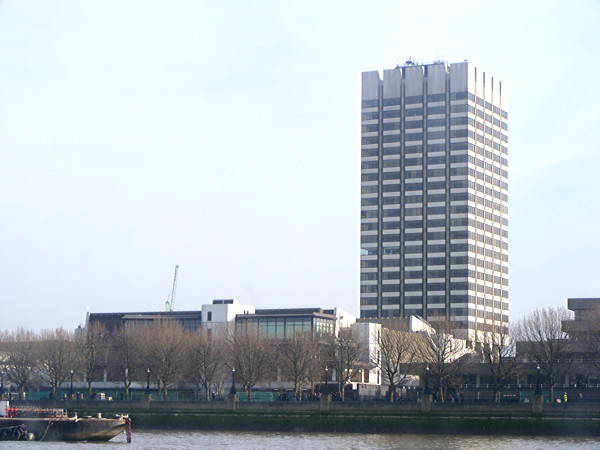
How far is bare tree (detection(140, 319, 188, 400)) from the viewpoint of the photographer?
13162 centimetres

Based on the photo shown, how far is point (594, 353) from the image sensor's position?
121375mm

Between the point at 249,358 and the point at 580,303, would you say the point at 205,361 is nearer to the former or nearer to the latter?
the point at 249,358

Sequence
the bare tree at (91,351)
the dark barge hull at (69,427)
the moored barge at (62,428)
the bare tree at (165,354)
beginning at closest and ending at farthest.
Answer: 1. the moored barge at (62,428)
2. the dark barge hull at (69,427)
3. the bare tree at (165,354)
4. the bare tree at (91,351)

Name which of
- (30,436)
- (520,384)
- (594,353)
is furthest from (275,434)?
(520,384)

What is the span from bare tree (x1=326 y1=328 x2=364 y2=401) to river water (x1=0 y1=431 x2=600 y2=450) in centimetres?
2940

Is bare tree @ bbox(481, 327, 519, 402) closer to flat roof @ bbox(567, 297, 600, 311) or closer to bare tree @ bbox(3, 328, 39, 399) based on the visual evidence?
flat roof @ bbox(567, 297, 600, 311)

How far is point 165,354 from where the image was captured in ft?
432

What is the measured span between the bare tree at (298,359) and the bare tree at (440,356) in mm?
13583

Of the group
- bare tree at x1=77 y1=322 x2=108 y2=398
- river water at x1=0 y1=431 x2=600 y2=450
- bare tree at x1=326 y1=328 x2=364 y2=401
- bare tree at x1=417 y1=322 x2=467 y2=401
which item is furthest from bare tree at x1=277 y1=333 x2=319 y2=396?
river water at x1=0 y1=431 x2=600 y2=450

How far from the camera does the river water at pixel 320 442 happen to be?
3157 inches

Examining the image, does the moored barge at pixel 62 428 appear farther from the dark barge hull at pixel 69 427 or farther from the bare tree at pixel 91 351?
the bare tree at pixel 91 351

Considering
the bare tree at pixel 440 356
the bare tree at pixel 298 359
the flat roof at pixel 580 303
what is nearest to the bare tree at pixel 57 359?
the bare tree at pixel 298 359

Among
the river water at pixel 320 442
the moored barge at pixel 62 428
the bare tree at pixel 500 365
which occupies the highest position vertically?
the bare tree at pixel 500 365

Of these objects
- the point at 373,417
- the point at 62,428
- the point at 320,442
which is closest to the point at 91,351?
the point at 62,428
